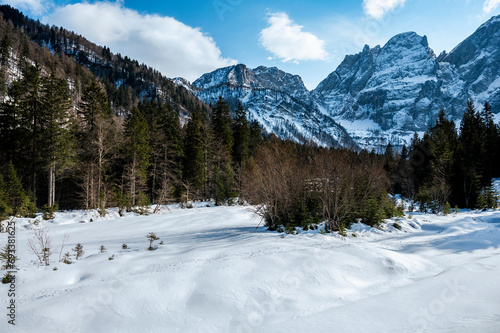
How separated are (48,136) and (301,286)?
1017 inches

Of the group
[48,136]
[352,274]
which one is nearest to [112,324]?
[352,274]

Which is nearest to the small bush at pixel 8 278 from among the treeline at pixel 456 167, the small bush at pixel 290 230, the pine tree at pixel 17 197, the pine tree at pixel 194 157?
the small bush at pixel 290 230

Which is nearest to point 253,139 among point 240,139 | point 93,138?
point 240,139

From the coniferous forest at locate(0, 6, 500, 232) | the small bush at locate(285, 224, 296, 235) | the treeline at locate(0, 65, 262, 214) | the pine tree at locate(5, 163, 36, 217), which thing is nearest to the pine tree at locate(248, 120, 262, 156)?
the coniferous forest at locate(0, 6, 500, 232)

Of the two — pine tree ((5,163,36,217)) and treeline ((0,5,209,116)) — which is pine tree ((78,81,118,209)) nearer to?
pine tree ((5,163,36,217))

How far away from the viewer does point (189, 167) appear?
115 ft

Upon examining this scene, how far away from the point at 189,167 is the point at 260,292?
3129cm

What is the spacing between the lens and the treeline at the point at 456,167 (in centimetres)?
2528

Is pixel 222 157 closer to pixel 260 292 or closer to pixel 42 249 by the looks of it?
pixel 42 249

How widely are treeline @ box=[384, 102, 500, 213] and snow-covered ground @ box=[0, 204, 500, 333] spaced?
19886 millimetres

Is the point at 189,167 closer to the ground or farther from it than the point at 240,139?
closer to the ground

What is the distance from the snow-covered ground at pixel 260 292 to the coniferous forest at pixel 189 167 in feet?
17.7

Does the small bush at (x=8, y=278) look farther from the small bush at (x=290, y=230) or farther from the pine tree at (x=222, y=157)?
the pine tree at (x=222, y=157)

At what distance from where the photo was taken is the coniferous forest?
13625 millimetres
